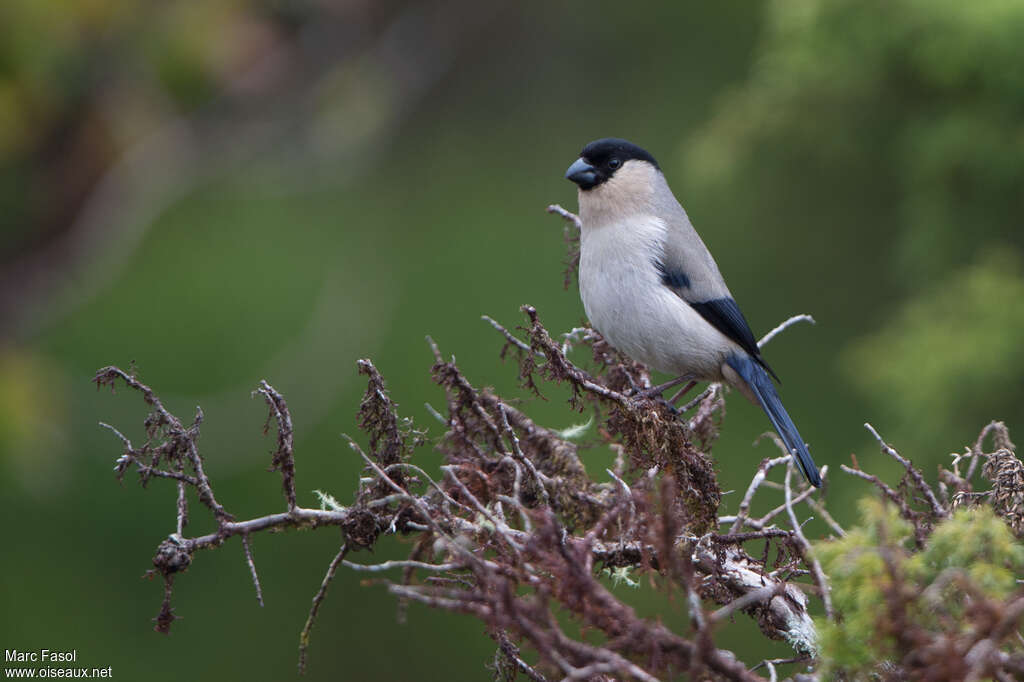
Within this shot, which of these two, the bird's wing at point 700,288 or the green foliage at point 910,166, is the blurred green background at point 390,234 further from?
the bird's wing at point 700,288

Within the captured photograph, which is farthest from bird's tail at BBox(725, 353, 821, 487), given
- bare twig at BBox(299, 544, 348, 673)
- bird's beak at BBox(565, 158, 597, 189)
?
bare twig at BBox(299, 544, 348, 673)

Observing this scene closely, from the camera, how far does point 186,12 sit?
5.35m

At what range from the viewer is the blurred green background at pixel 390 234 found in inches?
164

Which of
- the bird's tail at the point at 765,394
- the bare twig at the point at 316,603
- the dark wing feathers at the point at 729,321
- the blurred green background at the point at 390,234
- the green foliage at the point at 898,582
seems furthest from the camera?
the blurred green background at the point at 390,234

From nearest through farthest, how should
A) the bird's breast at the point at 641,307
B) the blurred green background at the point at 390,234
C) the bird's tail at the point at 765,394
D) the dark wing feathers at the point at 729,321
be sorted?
the bird's breast at the point at 641,307, the bird's tail at the point at 765,394, the dark wing feathers at the point at 729,321, the blurred green background at the point at 390,234

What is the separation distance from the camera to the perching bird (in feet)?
11.5

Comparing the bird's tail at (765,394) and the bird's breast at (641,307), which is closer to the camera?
the bird's breast at (641,307)

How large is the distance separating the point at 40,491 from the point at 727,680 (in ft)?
14.2

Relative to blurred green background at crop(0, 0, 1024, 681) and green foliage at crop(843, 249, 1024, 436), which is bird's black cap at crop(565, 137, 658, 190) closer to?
blurred green background at crop(0, 0, 1024, 681)

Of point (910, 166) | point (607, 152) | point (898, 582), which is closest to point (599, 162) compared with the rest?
point (607, 152)

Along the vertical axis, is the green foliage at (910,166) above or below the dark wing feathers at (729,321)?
above

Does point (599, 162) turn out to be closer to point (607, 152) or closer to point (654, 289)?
point (607, 152)

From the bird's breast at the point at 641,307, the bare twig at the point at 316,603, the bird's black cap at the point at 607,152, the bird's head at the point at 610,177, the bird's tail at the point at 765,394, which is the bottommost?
the bare twig at the point at 316,603

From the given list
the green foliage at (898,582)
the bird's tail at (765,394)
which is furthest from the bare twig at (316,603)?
the bird's tail at (765,394)
